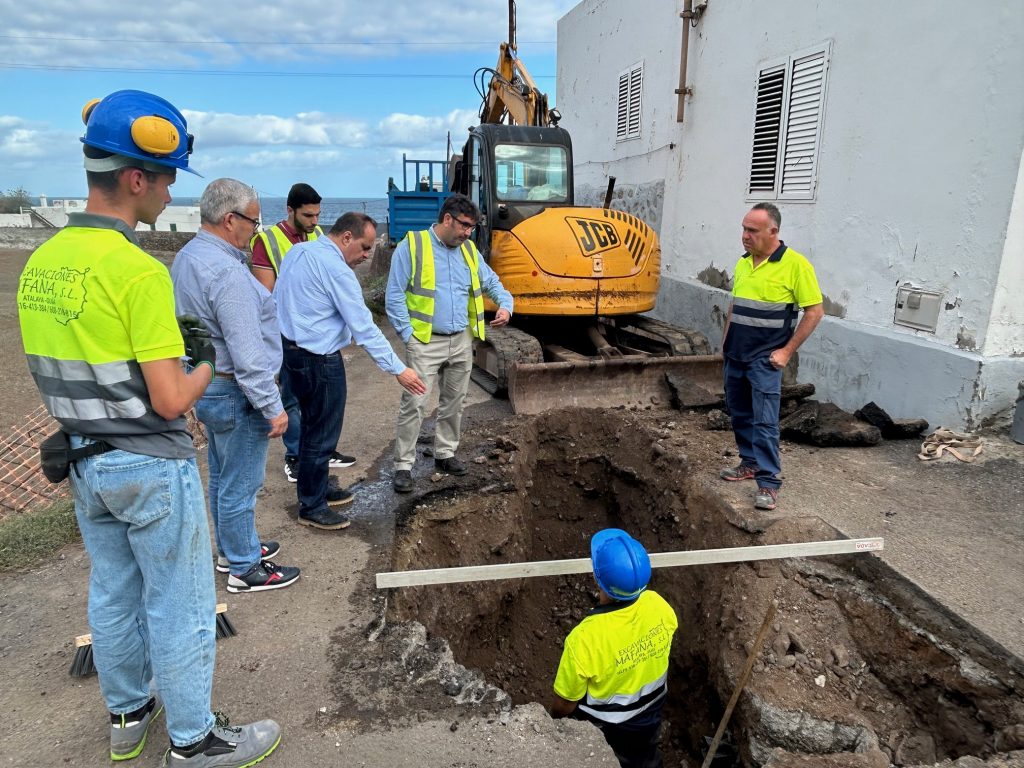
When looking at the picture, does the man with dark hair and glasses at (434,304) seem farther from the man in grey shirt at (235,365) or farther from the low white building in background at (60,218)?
the low white building in background at (60,218)

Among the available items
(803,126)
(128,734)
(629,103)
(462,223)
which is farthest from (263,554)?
(629,103)

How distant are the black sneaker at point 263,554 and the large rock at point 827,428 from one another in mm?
4321

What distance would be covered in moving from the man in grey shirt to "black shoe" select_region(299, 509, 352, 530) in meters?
0.59

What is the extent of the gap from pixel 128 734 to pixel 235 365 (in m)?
1.46

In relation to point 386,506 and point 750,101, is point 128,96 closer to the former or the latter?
point 386,506

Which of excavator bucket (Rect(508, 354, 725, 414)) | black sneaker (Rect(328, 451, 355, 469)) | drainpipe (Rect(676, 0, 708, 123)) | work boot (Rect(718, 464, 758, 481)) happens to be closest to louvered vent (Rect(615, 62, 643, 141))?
drainpipe (Rect(676, 0, 708, 123))

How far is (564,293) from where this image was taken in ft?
23.3

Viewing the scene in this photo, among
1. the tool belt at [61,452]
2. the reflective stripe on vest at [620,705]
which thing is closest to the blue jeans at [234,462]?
the tool belt at [61,452]

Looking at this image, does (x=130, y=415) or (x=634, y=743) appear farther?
(x=634, y=743)

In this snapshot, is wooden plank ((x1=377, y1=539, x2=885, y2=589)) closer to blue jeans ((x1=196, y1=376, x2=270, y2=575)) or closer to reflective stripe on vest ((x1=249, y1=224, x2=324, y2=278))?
blue jeans ((x1=196, y1=376, x2=270, y2=575))

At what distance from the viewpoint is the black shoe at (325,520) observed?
13.4 ft

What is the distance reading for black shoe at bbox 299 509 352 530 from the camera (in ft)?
13.4

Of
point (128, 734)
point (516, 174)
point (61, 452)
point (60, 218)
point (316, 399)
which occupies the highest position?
point (516, 174)

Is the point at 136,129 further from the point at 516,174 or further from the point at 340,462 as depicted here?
the point at 516,174
